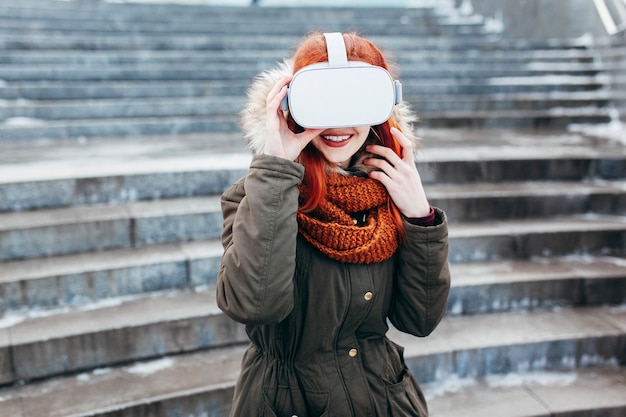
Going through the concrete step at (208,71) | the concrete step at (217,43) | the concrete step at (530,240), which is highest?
the concrete step at (217,43)

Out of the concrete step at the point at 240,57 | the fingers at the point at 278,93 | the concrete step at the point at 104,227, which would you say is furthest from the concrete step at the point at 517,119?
the fingers at the point at 278,93

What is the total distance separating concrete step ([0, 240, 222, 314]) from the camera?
289cm

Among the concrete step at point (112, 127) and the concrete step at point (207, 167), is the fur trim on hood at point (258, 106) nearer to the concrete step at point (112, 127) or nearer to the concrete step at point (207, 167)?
the concrete step at point (207, 167)

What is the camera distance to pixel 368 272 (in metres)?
1.58

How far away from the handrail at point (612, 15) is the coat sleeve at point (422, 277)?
6.29m

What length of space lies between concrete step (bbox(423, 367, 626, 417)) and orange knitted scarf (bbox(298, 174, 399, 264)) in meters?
1.54

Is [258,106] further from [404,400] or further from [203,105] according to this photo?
[203,105]

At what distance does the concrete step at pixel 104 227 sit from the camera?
10.3 feet

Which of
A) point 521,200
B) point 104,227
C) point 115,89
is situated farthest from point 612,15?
point 104,227

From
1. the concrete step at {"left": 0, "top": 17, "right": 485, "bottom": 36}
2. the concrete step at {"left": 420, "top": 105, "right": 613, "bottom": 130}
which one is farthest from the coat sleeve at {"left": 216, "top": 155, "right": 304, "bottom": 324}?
the concrete step at {"left": 0, "top": 17, "right": 485, "bottom": 36}

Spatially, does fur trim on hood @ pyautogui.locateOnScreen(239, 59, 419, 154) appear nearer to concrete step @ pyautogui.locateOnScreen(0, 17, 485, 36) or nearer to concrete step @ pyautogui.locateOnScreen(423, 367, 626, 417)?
concrete step @ pyautogui.locateOnScreen(423, 367, 626, 417)

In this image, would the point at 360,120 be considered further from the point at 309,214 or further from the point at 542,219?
the point at 542,219

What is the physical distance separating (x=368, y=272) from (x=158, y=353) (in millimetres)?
1704

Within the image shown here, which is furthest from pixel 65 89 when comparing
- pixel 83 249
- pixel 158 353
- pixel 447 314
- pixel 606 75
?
pixel 606 75
